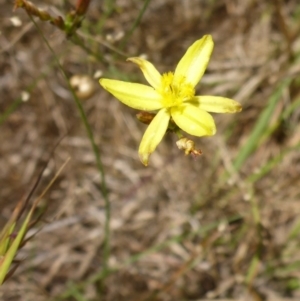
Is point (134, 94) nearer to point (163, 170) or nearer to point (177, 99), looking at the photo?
point (177, 99)

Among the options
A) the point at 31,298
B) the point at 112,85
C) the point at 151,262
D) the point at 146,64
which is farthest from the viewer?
the point at 151,262

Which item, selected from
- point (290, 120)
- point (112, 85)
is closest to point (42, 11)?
point (112, 85)

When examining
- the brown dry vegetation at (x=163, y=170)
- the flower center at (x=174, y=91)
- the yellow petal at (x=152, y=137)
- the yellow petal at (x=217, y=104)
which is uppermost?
the brown dry vegetation at (x=163, y=170)

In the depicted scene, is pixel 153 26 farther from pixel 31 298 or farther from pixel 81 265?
pixel 31 298

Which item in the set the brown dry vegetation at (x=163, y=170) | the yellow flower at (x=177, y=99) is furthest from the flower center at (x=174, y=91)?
the brown dry vegetation at (x=163, y=170)

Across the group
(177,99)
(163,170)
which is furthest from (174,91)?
(163,170)

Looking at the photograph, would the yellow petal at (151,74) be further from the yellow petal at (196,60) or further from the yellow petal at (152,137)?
the yellow petal at (152,137)

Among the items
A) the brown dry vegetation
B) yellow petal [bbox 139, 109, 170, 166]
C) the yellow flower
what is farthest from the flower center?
the brown dry vegetation

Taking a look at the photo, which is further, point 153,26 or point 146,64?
point 153,26
